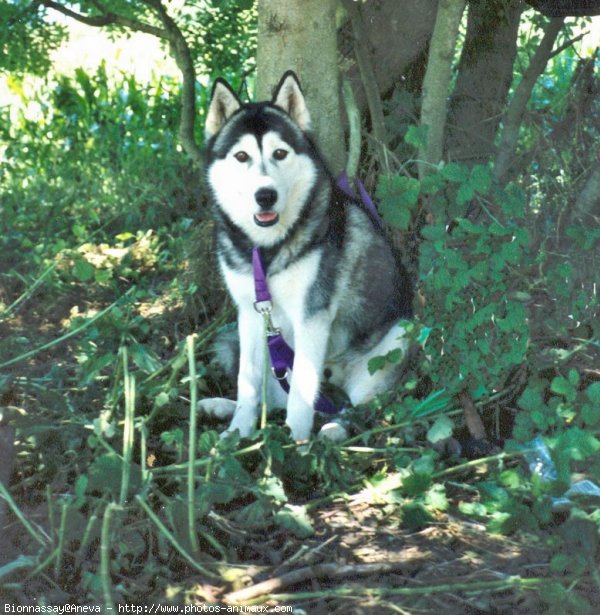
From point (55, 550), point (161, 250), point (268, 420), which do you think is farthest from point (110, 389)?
point (161, 250)

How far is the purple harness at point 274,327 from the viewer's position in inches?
164

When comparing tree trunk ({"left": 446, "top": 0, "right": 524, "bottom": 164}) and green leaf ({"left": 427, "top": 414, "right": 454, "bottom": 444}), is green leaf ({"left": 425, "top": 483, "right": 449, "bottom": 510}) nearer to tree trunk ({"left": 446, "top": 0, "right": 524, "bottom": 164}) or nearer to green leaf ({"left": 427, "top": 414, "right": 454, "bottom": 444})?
green leaf ({"left": 427, "top": 414, "right": 454, "bottom": 444})

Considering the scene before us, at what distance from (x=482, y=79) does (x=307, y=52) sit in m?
1.34

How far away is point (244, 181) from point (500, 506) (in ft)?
5.52

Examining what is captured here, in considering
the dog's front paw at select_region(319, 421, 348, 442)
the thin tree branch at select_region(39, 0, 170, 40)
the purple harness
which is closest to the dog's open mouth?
the purple harness

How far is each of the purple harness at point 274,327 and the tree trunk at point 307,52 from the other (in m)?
0.35

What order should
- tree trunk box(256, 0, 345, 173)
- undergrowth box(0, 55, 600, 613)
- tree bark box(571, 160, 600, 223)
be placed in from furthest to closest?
tree bark box(571, 160, 600, 223), tree trunk box(256, 0, 345, 173), undergrowth box(0, 55, 600, 613)

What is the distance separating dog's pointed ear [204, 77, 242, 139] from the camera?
415 centimetres

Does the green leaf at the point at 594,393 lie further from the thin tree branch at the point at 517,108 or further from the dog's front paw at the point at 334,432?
the thin tree branch at the point at 517,108

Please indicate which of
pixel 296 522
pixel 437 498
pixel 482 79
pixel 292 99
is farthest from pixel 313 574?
pixel 482 79

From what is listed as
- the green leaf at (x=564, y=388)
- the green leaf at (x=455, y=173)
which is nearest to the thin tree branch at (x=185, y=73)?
the green leaf at (x=455, y=173)

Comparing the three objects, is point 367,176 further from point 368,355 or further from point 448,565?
point 448,565

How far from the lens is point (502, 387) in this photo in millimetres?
4098

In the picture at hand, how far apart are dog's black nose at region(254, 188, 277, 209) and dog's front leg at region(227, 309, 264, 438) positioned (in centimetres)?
56
